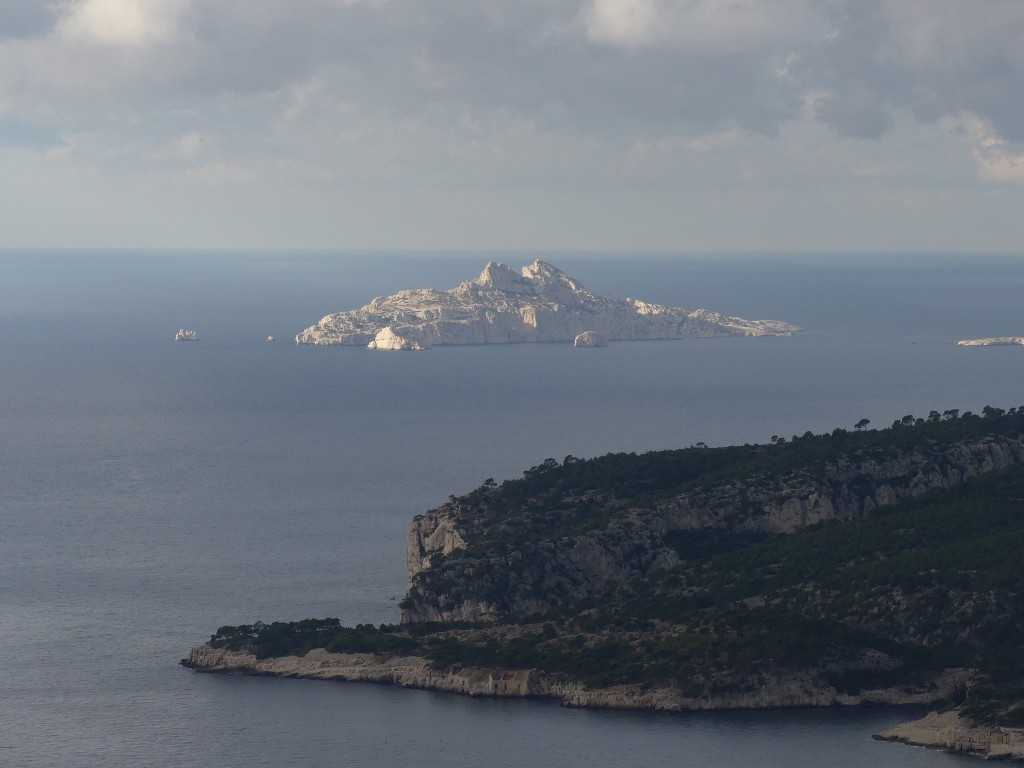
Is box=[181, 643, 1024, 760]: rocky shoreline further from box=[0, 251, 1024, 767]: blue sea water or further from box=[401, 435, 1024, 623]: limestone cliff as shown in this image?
box=[401, 435, 1024, 623]: limestone cliff

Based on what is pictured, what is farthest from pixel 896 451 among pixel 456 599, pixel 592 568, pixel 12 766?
pixel 12 766

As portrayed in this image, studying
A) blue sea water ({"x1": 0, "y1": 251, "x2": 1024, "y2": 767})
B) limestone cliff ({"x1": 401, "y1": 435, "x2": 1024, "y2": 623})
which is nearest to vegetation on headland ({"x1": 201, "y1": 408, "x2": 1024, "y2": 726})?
limestone cliff ({"x1": 401, "y1": 435, "x2": 1024, "y2": 623})

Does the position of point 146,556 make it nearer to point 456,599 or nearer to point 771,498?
point 456,599

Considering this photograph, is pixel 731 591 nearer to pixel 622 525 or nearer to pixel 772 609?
pixel 772 609

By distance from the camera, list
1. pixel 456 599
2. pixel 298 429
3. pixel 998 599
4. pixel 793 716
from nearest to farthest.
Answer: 1. pixel 793 716
2. pixel 998 599
3. pixel 456 599
4. pixel 298 429

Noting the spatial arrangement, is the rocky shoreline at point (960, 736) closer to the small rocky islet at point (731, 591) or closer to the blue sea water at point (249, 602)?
the small rocky islet at point (731, 591)

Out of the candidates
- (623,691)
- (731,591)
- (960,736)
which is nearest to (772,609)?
(731,591)
